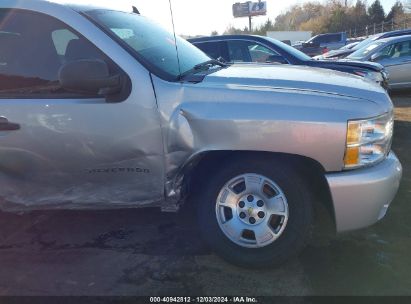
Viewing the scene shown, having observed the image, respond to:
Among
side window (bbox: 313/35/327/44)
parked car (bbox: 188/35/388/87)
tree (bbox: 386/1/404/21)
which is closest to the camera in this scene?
parked car (bbox: 188/35/388/87)

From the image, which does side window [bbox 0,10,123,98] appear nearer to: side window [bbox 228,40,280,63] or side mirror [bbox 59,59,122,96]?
side mirror [bbox 59,59,122,96]

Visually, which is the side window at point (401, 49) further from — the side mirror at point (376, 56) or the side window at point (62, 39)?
the side window at point (62, 39)

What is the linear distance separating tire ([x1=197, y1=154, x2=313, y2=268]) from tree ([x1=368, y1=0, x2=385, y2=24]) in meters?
71.0

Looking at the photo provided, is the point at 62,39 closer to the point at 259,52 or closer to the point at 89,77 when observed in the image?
the point at 89,77

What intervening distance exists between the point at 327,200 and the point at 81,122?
184 cm

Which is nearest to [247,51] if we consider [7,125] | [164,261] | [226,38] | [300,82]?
[226,38]

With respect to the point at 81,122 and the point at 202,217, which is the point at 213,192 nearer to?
the point at 202,217

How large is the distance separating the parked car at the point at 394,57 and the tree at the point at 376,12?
60.8 meters

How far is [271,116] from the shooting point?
9.79 feet

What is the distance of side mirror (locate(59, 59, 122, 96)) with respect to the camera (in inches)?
117

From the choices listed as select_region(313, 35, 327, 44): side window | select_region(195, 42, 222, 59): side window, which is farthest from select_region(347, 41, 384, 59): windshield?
select_region(313, 35, 327, 44): side window

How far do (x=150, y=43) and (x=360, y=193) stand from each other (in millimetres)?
2001

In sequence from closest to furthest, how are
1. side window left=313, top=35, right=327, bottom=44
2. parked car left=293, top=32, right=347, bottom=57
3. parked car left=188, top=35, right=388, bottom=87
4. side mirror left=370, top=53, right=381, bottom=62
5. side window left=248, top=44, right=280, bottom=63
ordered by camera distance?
1. parked car left=188, top=35, right=388, bottom=87
2. side window left=248, top=44, right=280, bottom=63
3. side mirror left=370, top=53, right=381, bottom=62
4. parked car left=293, top=32, right=347, bottom=57
5. side window left=313, top=35, right=327, bottom=44

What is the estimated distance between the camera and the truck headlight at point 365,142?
2.98 metres
